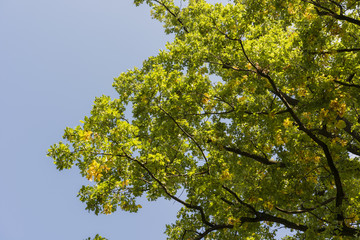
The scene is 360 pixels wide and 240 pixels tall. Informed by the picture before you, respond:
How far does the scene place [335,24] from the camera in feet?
21.5

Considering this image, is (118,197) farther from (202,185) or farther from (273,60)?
(273,60)

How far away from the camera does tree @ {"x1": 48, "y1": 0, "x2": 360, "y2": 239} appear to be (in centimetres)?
672

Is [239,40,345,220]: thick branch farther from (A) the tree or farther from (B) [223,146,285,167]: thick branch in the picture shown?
(B) [223,146,285,167]: thick branch

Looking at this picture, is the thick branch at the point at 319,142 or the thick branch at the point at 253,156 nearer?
the thick branch at the point at 319,142

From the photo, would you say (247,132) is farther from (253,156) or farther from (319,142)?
(319,142)

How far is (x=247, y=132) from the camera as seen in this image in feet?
29.2

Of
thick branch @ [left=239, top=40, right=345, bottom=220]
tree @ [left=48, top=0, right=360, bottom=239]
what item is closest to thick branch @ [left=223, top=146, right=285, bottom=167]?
tree @ [left=48, top=0, right=360, bottom=239]

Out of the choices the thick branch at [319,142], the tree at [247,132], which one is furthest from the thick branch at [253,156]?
the thick branch at [319,142]

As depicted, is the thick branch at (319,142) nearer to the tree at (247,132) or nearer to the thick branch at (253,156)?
the tree at (247,132)

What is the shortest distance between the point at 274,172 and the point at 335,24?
14.0 feet

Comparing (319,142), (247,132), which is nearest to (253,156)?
(247,132)

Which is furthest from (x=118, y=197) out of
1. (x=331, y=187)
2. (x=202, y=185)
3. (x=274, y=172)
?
(x=331, y=187)

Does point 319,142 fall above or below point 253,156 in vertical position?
below

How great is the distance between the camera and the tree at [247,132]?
6.72 m
